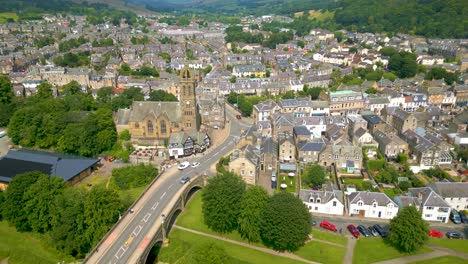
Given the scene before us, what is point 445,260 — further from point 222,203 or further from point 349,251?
point 222,203

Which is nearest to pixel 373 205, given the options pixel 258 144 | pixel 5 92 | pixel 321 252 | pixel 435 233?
pixel 435 233

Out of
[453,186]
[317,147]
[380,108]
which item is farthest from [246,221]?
[380,108]

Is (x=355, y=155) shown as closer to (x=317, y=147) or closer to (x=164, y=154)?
(x=317, y=147)

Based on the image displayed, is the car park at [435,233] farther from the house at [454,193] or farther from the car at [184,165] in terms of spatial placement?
the car at [184,165]

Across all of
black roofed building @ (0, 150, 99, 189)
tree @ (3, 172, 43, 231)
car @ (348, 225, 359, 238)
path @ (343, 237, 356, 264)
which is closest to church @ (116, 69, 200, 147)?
black roofed building @ (0, 150, 99, 189)

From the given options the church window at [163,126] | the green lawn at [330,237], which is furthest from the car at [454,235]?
the church window at [163,126]

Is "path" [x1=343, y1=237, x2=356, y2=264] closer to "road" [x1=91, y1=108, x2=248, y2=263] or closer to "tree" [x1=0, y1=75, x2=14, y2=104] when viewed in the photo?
"road" [x1=91, y1=108, x2=248, y2=263]
